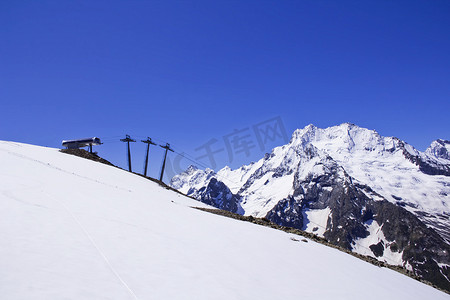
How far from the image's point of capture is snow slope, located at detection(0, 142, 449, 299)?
22.6 ft

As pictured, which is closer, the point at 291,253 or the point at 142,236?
the point at 142,236

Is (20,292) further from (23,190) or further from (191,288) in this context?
(23,190)

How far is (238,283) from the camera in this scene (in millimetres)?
8914

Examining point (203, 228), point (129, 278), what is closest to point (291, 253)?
point (203, 228)

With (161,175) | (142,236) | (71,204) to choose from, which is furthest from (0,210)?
(161,175)

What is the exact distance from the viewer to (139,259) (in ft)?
29.5

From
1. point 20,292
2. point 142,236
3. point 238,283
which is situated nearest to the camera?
point 20,292

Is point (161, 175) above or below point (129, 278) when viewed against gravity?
above

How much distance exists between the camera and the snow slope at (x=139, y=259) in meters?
6.88

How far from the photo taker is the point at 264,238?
16.5 metres

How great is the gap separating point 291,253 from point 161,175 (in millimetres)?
Answer: 42305

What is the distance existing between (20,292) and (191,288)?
404 centimetres

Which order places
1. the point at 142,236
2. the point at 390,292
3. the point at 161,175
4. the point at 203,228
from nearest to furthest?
the point at 142,236 → the point at 390,292 → the point at 203,228 → the point at 161,175

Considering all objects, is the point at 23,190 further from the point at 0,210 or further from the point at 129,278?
the point at 129,278
